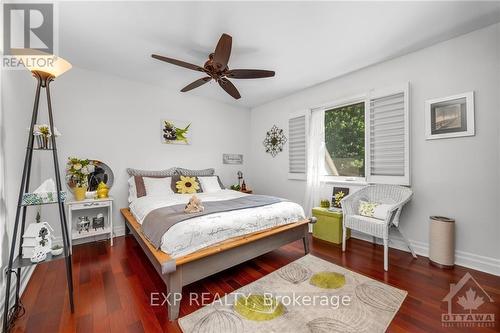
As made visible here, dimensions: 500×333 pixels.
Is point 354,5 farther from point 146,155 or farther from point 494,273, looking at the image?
point 146,155

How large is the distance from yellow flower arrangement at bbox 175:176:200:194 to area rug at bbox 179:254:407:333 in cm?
194

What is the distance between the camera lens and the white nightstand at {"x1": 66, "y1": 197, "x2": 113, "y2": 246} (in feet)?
9.27

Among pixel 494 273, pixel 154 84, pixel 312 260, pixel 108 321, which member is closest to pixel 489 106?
pixel 494 273

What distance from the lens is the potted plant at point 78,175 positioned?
295 cm

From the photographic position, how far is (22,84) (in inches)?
86.4

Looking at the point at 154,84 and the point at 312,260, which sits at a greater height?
the point at 154,84

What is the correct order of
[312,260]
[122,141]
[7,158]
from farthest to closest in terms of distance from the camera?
1. [122,141]
2. [312,260]
3. [7,158]

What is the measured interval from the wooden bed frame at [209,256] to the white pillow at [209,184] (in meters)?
1.32

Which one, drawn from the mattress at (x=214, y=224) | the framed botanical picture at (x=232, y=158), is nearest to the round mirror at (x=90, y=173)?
the mattress at (x=214, y=224)

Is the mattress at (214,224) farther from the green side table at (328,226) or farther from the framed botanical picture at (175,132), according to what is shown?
the framed botanical picture at (175,132)

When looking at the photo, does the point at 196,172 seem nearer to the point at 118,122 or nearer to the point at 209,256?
the point at 118,122

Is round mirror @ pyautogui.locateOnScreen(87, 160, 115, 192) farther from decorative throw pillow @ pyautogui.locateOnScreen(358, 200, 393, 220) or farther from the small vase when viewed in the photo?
decorative throw pillow @ pyautogui.locateOnScreen(358, 200, 393, 220)

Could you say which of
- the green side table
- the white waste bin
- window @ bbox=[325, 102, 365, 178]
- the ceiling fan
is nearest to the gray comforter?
the green side table

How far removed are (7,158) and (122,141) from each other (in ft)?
5.91
